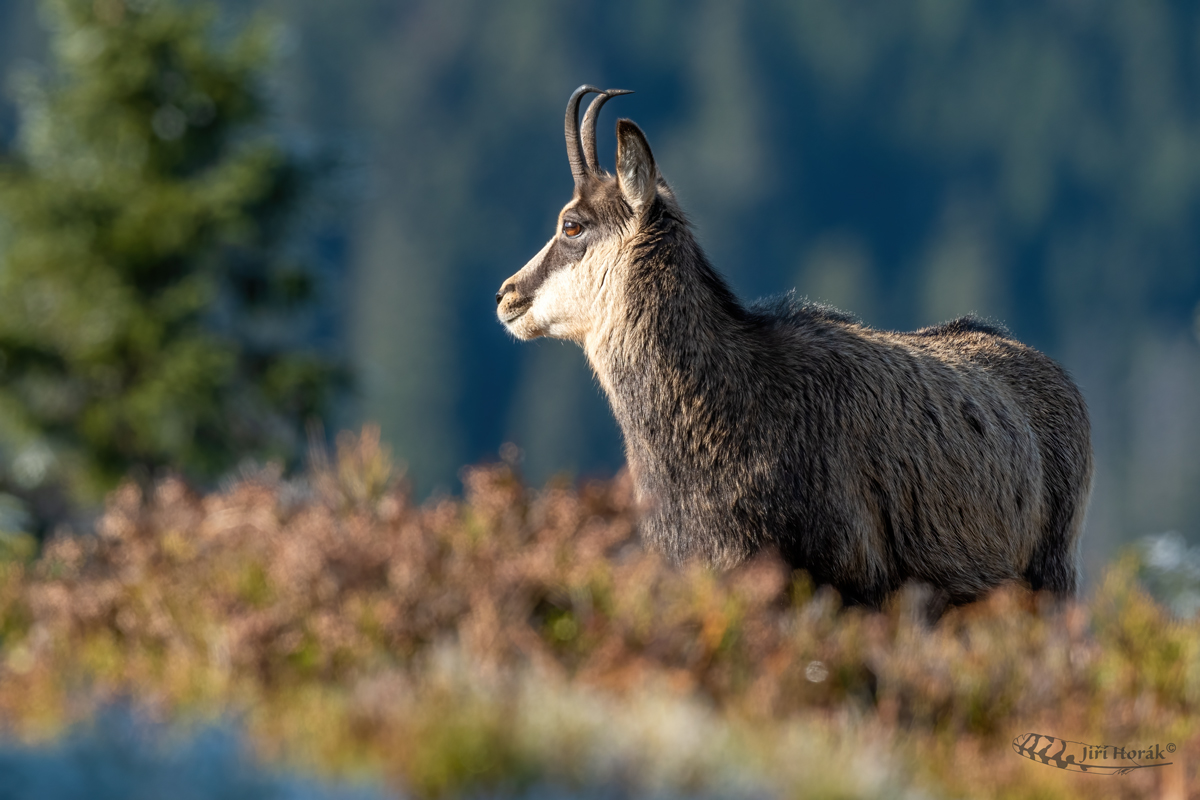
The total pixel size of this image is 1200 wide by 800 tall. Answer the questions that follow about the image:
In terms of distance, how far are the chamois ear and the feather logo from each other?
13.3 feet

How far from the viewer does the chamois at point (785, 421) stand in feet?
22.9

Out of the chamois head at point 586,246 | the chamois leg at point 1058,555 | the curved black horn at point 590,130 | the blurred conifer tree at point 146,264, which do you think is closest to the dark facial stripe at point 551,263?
the chamois head at point 586,246

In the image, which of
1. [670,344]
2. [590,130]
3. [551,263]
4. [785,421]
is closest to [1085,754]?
[785,421]

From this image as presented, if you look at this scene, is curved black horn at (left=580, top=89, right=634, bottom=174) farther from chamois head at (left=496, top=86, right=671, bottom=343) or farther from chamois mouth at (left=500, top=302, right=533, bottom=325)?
chamois mouth at (left=500, top=302, right=533, bottom=325)

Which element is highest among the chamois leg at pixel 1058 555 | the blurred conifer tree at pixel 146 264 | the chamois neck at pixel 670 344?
the blurred conifer tree at pixel 146 264

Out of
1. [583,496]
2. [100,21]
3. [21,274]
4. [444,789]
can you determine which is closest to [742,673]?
[444,789]

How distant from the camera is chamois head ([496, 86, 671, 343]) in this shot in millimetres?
A: 7723

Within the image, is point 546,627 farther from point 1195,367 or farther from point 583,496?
point 1195,367

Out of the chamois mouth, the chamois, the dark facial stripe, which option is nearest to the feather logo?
the chamois

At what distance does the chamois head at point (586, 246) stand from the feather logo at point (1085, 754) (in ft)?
12.2

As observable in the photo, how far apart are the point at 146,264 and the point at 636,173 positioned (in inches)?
677

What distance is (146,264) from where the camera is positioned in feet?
73.7

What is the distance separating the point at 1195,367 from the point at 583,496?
656 ft

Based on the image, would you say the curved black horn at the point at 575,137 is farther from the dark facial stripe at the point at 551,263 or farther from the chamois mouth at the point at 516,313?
Result: the chamois mouth at the point at 516,313
